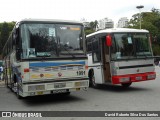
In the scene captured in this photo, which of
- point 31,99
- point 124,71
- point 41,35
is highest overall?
point 41,35

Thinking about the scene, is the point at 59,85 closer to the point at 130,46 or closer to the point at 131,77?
the point at 131,77

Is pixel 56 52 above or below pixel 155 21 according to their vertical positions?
below

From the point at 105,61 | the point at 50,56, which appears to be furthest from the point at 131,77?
the point at 50,56

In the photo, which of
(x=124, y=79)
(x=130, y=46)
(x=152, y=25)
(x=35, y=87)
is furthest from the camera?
(x=152, y=25)

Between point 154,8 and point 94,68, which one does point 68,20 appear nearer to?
point 94,68

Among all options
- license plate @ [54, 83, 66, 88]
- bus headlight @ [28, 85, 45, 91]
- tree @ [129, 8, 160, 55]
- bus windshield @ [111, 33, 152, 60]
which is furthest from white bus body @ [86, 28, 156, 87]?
tree @ [129, 8, 160, 55]

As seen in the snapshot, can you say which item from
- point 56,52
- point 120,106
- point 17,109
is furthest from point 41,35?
point 120,106

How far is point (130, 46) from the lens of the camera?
13398mm

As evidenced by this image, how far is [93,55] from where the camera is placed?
15.3m

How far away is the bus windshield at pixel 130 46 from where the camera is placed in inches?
514

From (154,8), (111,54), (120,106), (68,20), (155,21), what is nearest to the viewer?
(120,106)

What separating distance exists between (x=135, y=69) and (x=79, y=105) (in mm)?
4383

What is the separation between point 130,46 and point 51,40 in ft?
15.0

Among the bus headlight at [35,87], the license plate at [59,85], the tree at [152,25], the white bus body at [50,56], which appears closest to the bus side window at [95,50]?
the white bus body at [50,56]
